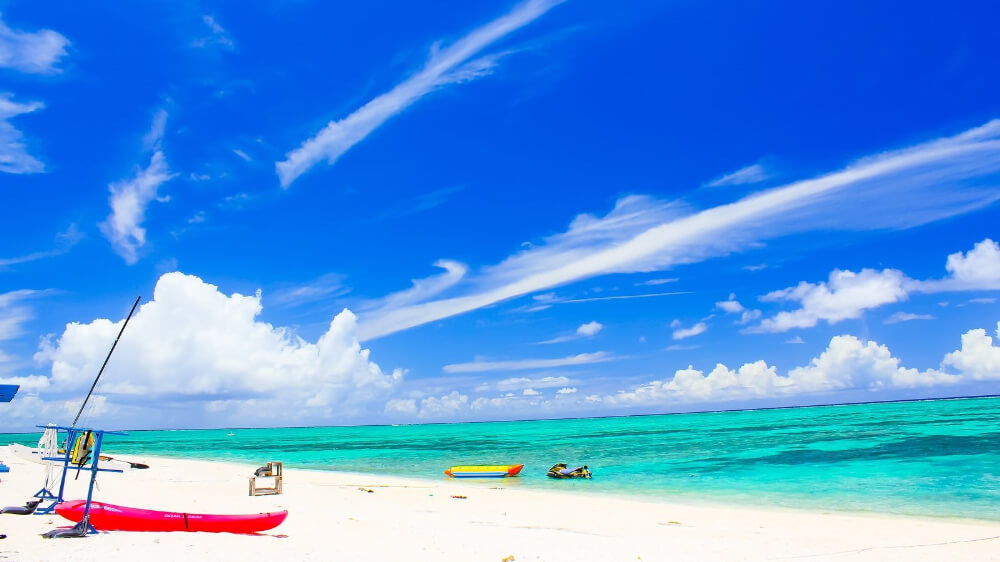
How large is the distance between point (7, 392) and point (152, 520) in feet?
26.8

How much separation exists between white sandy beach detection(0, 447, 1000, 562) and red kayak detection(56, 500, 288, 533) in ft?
1.23

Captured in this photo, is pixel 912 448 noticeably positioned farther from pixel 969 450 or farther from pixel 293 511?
pixel 293 511

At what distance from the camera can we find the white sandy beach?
12.0m

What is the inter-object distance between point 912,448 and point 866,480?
75.3ft

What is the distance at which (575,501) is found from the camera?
82.3 feet

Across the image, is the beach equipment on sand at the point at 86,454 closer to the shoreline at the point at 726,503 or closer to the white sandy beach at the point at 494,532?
the white sandy beach at the point at 494,532

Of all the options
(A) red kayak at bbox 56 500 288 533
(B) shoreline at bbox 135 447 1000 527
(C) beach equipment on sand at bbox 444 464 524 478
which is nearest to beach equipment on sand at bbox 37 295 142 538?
(A) red kayak at bbox 56 500 288 533

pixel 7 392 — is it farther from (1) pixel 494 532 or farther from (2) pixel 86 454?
(1) pixel 494 532

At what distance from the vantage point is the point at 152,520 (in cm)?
1321

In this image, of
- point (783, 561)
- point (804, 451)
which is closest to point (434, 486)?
point (783, 561)

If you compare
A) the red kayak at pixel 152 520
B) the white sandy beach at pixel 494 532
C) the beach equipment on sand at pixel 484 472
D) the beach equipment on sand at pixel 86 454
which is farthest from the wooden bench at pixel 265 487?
the beach equipment on sand at pixel 484 472

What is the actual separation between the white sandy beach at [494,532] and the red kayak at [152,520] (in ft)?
1.23

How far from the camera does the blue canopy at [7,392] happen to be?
1719 cm

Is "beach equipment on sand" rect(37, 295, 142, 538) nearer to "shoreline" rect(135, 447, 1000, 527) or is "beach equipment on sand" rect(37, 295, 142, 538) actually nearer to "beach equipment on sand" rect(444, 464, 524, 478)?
"shoreline" rect(135, 447, 1000, 527)
